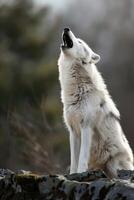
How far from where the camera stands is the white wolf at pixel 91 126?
1380cm

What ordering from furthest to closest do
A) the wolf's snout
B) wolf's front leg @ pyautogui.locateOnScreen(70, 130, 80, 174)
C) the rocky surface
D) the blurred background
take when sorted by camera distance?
the blurred background
the wolf's snout
wolf's front leg @ pyautogui.locateOnScreen(70, 130, 80, 174)
the rocky surface

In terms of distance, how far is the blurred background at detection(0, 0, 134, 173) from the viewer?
26.5 meters

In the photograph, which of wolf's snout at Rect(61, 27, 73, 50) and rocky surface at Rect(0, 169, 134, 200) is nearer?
rocky surface at Rect(0, 169, 134, 200)

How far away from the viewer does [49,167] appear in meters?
23.0

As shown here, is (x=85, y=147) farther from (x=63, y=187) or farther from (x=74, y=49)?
(x=63, y=187)

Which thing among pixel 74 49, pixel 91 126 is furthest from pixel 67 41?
pixel 91 126

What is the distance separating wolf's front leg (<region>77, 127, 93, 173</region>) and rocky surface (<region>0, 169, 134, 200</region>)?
9.48ft

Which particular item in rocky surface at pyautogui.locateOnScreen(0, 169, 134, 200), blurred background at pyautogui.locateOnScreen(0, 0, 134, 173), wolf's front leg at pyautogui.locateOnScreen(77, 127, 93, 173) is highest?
blurred background at pyautogui.locateOnScreen(0, 0, 134, 173)

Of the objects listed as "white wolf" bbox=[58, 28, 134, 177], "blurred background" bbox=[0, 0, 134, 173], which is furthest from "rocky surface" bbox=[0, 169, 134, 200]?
"blurred background" bbox=[0, 0, 134, 173]

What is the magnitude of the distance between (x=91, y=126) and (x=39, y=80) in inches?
978

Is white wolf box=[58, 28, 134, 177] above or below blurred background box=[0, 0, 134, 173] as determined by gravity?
below

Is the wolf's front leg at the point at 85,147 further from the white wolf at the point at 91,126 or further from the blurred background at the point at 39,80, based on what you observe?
the blurred background at the point at 39,80

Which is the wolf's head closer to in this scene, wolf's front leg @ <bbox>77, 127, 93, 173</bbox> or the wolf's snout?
the wolf's snout

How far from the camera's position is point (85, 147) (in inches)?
538
